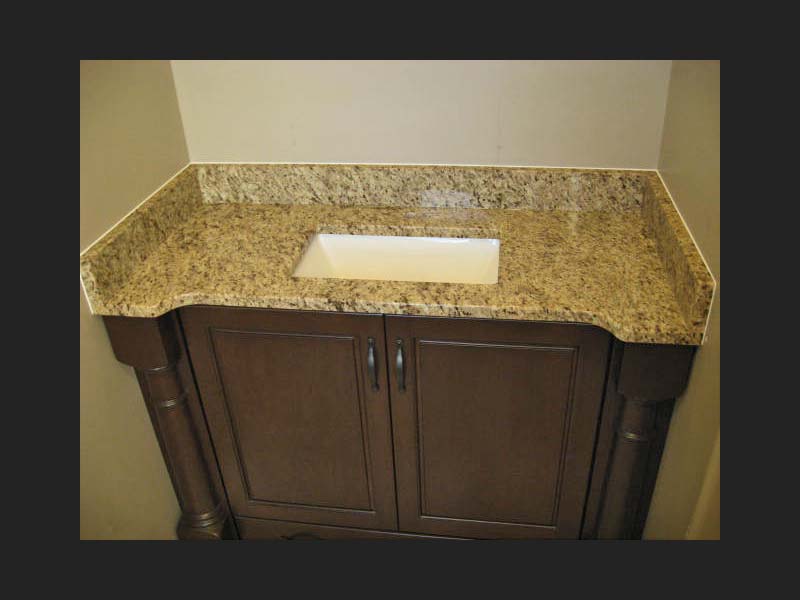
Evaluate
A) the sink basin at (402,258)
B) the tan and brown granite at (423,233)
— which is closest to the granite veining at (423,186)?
the tan and brown granite at (423,233)

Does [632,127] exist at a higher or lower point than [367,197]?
higher

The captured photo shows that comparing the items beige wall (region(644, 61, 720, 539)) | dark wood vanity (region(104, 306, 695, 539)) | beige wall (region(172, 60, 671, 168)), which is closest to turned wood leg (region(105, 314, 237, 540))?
dark wood vanity (region(104, 306, 695, 539))

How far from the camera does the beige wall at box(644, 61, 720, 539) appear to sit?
4.11 feet

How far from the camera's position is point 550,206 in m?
1.84

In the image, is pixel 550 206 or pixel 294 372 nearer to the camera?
pixel 294 372

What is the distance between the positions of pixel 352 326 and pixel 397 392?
204 mm

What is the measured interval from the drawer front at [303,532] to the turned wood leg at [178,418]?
48 millimetres

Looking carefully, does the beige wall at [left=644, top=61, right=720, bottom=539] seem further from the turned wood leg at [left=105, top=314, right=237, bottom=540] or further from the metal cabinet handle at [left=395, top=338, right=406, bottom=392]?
the turned wood leg at [left=105, top=314, right=237, bottom=540]

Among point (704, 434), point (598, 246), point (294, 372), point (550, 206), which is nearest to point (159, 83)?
point (294, 372)

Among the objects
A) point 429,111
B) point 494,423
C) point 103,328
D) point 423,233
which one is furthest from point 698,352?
point 103,328

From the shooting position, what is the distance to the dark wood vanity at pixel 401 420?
1513mm

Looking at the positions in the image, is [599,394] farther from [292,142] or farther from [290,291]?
[292,142]

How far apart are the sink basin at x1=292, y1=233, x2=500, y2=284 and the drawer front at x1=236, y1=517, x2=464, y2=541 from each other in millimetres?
704

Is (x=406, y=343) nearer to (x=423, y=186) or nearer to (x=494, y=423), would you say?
(x=494, y=423)
